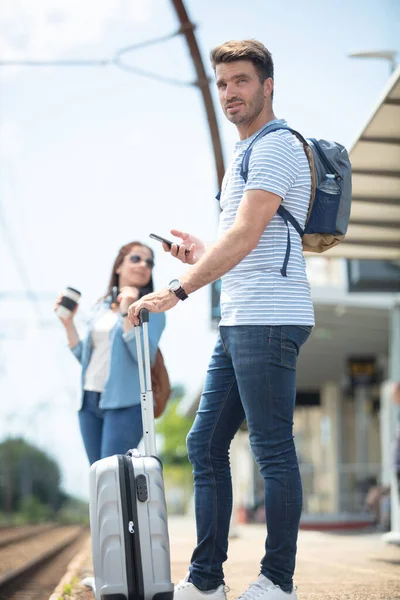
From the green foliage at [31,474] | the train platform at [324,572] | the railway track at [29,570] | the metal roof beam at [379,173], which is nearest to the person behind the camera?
the train platform at [324,572]

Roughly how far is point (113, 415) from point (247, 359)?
69.3 inches

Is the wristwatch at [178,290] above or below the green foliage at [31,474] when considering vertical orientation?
above

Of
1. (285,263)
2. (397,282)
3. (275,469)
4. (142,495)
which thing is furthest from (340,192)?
(397,282)

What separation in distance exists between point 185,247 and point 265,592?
1.57 metres

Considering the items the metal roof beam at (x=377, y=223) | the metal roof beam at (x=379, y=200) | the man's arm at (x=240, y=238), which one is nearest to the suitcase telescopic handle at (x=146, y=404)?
the man's arm at (x=240, y=238)

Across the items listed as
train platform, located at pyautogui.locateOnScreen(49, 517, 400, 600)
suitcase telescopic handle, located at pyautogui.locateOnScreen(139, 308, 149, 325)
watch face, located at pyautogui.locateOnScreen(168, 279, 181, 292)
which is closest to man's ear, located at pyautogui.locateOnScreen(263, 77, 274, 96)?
watch face, located at pyautogui.locateOnScreen(168, 279, 181, 292)

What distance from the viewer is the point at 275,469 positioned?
429 centimetres

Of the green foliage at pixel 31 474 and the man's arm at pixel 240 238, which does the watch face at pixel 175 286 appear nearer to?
the man's arm at pixel 240 238

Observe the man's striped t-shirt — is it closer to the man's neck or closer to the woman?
the man's neck

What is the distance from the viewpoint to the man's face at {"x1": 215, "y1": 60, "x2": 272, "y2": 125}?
14.6ft

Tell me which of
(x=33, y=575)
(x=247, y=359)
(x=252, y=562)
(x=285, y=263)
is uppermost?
(x=285, y=263)

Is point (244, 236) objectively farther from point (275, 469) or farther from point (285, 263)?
point (275, 469)

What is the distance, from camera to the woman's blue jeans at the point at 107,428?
19.0ft

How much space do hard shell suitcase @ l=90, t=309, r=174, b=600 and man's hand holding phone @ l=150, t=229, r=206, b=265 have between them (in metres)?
1.03
